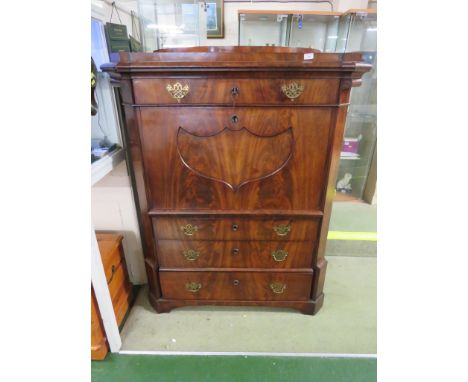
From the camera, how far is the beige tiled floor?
125 centimetres

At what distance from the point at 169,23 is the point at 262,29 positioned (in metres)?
0.69

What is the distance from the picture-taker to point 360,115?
2.07 meters

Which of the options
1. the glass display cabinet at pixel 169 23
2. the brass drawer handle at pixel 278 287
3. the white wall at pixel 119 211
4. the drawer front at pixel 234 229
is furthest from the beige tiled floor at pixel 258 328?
the glass display cabinet at pixel 169 23

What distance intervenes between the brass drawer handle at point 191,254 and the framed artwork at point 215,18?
67.0 inches

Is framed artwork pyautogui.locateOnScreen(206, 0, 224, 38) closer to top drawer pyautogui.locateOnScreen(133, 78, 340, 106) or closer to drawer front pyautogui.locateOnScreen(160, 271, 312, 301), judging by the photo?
top drawer pyautogui.locateOnScreen(133, 78, 340, 106)

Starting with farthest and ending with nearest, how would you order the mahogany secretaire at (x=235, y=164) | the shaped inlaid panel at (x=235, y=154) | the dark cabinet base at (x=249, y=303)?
the dark cabinet base at (x=249, y=303)
the shaped inlaid panel at (x=235, y=154)
the mahogany secretaire at (x=235, y=164)

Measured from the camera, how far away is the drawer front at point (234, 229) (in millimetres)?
1174

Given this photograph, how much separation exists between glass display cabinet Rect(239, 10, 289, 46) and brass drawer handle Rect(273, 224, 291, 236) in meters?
1.50

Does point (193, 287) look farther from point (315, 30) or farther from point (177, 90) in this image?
point (315, 30)

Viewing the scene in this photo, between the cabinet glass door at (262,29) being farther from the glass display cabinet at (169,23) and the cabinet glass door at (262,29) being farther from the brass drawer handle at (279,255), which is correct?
the brass drawer handle at (279,255)

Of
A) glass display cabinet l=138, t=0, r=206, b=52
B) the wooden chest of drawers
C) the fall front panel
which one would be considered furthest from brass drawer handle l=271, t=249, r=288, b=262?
glass display cabinet l=138, t=0, r=206, b=52

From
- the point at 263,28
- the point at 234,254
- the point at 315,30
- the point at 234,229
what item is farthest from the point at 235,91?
the point at 315,30
